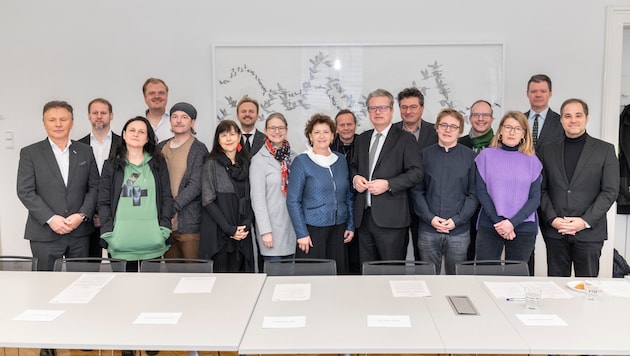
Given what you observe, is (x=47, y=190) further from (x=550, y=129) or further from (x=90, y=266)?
(x=550, y=129)

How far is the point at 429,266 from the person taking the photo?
2.90 metres

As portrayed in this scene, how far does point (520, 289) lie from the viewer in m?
2.53

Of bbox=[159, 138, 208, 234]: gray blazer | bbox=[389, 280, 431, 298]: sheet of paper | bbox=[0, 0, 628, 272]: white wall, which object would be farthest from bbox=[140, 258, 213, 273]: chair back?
bbox=[0, 0, 628, 272]: white wall

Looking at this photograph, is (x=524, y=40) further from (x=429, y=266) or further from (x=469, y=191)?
(x=429, y=266)

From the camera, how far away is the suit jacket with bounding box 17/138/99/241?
341 cm

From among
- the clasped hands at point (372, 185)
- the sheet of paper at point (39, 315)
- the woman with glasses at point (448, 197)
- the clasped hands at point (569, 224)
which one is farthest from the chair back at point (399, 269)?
the sheet of paper at point (39, 315)

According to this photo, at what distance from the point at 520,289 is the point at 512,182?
0.96m

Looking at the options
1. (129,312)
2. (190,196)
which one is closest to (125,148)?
(190,196)

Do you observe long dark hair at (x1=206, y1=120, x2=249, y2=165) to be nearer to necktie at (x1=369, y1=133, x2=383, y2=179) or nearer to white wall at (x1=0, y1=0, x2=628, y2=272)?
necktie at (x1=369, y1=133, x2=383, y2=179)

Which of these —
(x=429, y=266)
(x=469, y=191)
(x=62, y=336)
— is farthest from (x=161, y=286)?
(x=469, y=191)

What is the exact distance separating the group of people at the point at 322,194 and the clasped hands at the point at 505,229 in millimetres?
11

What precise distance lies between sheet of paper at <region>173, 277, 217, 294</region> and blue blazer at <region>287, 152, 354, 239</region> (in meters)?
0.86

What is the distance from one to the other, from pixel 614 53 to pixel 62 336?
4.74m

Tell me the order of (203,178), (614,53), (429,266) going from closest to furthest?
1. (429,266)
2. (203,178)
3. (614,53)
